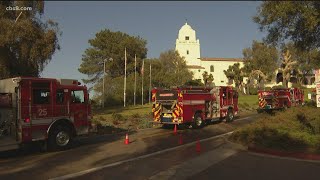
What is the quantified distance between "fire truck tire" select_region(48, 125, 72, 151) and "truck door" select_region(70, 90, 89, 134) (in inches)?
20.8

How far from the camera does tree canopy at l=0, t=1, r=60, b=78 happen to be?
28828mm

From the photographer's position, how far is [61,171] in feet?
39.0

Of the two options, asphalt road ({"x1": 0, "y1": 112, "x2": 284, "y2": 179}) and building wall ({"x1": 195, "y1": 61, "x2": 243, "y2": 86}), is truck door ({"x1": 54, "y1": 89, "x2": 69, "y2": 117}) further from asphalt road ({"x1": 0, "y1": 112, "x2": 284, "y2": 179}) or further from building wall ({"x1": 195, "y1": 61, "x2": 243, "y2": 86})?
building wall ({"x1": 195, "y1": 61, "x2": 243, "y2": 86})

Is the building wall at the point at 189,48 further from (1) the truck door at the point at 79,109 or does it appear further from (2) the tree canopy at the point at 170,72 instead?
(1) the truck door at the point at 79,109

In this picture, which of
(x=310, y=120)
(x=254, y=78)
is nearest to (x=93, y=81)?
(x=254, y=78)

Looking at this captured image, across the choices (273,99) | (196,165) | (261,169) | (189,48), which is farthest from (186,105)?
(189,48)

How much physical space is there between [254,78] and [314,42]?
7882 cm

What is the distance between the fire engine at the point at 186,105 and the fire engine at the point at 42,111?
763 cm

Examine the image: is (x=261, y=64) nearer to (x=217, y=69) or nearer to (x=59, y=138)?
(x=217, y=69)

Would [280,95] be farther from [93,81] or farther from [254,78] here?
[254,78]

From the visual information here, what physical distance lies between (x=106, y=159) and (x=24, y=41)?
1914 centimetres

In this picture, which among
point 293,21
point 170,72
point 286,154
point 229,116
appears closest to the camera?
point 286,154

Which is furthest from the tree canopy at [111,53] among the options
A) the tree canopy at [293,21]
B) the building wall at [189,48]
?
the tree canopy at [293,21]

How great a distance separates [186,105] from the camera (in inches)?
950
